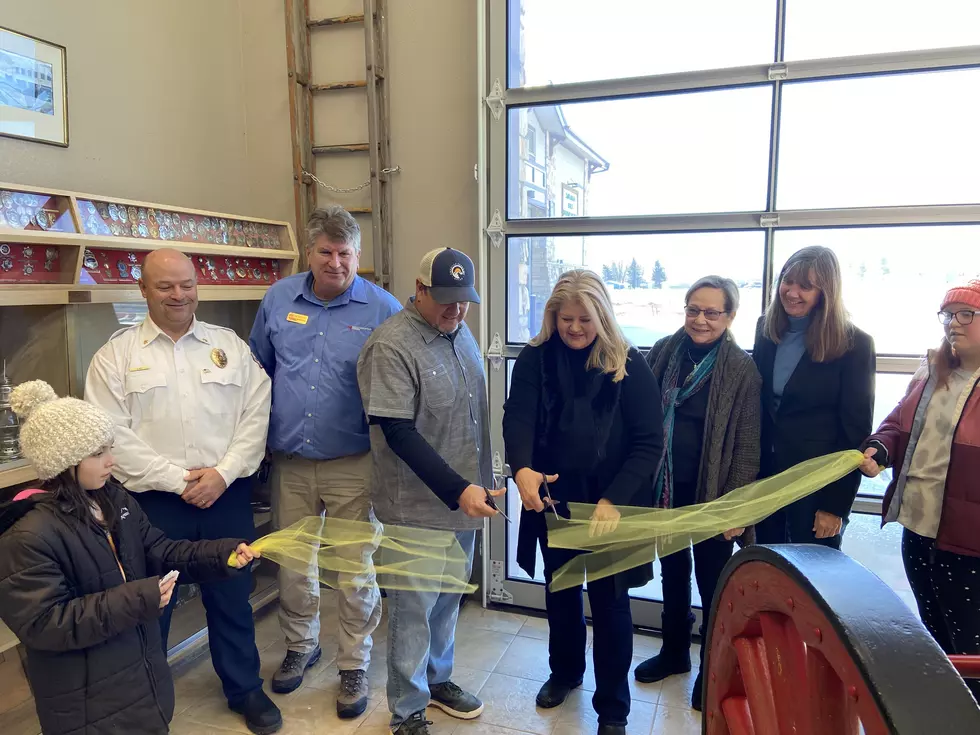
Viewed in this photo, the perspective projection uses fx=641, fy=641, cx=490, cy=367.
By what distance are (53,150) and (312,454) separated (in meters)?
1.74

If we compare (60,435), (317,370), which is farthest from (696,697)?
(60,435)

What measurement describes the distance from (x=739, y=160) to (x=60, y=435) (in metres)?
2.78

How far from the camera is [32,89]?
2619 mm

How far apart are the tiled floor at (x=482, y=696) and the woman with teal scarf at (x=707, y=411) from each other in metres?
0.21

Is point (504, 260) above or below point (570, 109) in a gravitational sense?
below

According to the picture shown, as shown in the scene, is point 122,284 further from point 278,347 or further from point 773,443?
point 773,443

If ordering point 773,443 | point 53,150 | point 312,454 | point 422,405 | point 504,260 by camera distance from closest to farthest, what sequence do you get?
1. point 422,405
2. point 773,443
3. point 312,454
4. point 53,150
5. point 504,260

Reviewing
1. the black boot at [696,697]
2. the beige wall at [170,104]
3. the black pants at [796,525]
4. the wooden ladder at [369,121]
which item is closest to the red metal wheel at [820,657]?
the black pants at [796,525]

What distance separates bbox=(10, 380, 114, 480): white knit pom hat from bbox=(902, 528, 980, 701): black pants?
2.39 m

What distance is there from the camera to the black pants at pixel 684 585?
8.01 feet

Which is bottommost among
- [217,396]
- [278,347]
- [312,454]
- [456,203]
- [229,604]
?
[229,604]

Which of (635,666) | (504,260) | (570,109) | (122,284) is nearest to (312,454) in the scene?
(122,284)

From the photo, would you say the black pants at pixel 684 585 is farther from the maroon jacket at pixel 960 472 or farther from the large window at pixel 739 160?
the maroon jacket at pixel 960 472

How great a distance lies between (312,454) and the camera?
8.19 feet
